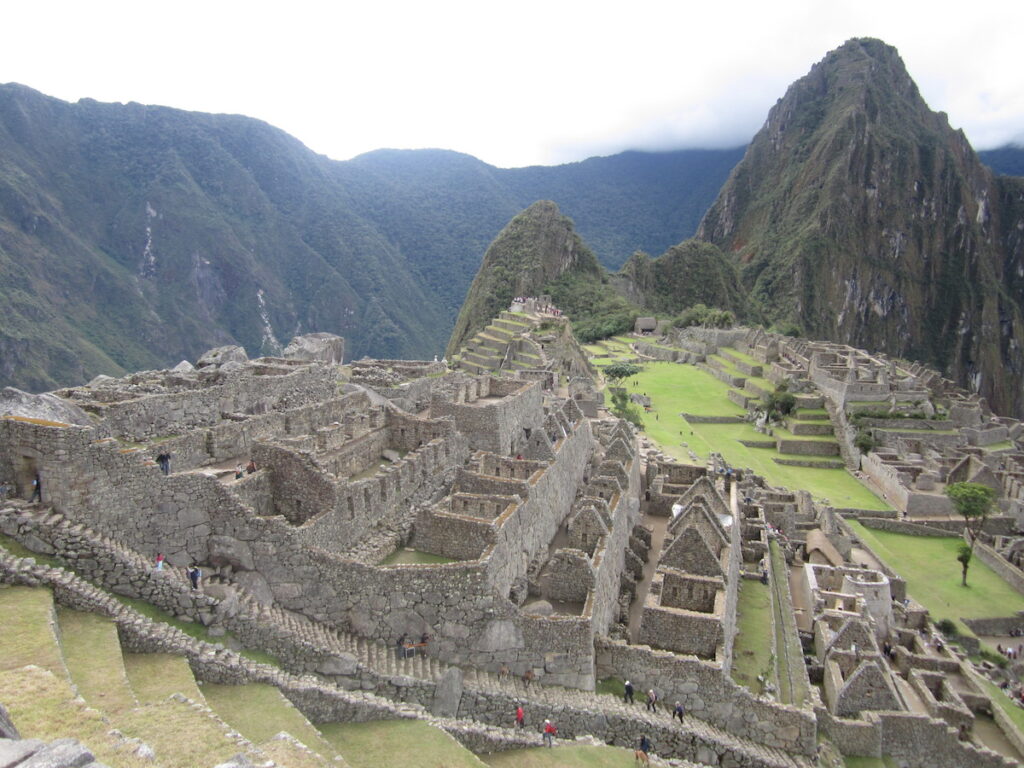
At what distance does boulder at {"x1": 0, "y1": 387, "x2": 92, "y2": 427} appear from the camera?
1269 cm

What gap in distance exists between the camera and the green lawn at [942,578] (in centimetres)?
3119

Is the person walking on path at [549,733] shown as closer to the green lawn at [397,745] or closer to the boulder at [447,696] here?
the boulder at [447,696]

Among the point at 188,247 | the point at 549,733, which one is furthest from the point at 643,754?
the point at 188,247

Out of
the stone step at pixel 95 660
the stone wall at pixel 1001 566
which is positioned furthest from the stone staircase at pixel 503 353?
the stone step at pixel 95 660

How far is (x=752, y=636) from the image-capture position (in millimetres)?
19734

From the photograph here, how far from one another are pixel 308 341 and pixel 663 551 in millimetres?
28453

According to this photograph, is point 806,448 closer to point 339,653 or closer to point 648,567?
point 648,567

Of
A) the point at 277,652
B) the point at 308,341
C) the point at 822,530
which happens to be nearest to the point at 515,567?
the point at 277,652

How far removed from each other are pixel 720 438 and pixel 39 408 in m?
48.7

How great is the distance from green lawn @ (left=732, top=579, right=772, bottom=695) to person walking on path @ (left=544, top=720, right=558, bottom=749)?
5.63 metres

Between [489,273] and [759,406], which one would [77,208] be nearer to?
[489,273]

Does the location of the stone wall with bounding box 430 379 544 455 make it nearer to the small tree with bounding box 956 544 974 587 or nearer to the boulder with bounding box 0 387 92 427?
the boulder with bounding box 0 387 92 427

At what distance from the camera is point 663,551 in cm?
2055

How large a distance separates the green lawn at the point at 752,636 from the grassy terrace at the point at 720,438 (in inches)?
612
